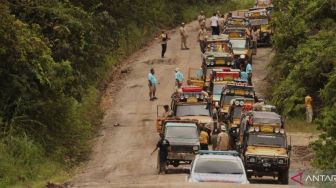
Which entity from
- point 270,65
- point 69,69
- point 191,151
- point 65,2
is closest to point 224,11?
point 270,65

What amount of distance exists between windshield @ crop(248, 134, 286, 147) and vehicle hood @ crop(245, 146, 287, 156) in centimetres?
21

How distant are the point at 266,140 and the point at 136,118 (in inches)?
551

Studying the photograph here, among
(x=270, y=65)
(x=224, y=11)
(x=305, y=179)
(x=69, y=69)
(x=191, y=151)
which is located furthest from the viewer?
(x=224, y=11)

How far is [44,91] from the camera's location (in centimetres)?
3181

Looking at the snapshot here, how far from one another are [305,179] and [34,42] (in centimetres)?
1176

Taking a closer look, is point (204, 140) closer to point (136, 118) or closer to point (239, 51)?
point (136, 118)

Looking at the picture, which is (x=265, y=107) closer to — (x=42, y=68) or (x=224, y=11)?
(x=42, y=68)

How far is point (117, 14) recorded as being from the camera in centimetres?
5497

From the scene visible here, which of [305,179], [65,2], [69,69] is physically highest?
[65,2]

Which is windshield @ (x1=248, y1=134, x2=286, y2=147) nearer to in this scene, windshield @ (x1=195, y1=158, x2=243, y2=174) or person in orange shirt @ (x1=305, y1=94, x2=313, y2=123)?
windshield @ (x1=195, y1=158, x2=243, y2=174)

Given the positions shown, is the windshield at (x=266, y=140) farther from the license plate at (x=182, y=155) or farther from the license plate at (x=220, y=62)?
the license plate at (x=220, y=62)

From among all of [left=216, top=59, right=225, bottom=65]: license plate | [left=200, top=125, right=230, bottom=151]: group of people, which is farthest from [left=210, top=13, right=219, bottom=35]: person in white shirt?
[left=200, top=125, right=230, bottom=151]: group of people

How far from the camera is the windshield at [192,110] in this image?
33.5 metres

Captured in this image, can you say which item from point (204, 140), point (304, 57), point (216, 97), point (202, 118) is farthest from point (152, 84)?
point (204, 140)
